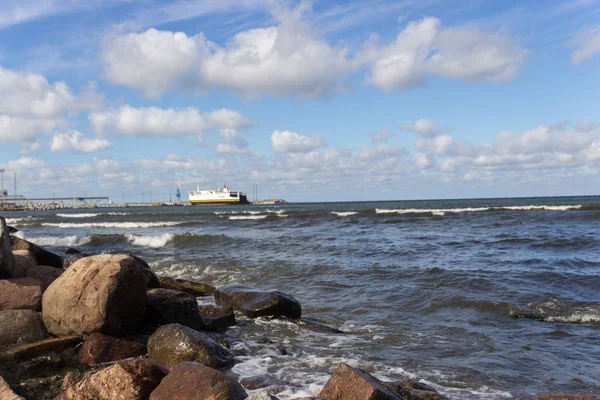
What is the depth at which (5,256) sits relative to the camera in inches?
283

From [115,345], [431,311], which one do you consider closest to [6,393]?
[115,345]

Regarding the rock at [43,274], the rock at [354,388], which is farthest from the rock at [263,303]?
the rock at [354,388]

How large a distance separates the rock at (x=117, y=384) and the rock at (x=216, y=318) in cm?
314

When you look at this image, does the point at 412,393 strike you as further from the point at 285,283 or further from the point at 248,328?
the point at 285,283

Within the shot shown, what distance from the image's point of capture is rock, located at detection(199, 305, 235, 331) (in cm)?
767

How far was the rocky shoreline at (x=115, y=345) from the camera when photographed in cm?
430

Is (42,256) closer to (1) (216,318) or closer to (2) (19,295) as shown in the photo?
(2) (19,295)

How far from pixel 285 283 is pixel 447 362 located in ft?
21.0

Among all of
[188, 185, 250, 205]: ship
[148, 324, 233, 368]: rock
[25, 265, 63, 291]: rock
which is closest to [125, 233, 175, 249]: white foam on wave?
[25, 265, 63, 291]: rock

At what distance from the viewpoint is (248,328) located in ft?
25.8

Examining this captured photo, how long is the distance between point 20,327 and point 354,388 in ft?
13.9

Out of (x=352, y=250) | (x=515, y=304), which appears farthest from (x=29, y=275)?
(x=352, y=250)

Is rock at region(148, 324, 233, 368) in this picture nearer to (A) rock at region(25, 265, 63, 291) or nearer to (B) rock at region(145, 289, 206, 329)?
(B) rock at region(145, 289, 206, 329)

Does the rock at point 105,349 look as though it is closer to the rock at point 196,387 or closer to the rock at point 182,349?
the rock at point 182,349
